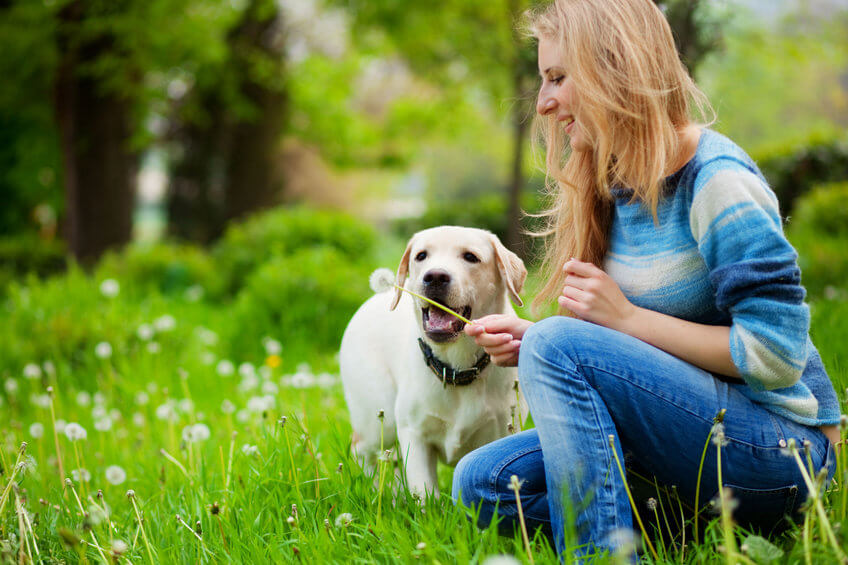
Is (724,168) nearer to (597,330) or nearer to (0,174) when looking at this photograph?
(597,330)

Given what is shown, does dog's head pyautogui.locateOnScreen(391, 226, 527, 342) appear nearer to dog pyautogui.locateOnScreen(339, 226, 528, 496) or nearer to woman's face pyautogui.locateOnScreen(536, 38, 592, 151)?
dog pyautogui.locateOnScreen(339, 226, 528, 496)

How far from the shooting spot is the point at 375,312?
3.12 metres

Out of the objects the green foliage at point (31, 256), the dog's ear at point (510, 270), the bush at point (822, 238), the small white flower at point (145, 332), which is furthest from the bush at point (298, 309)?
the green foliage at point (31, 256)

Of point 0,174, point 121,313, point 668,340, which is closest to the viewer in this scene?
point 668,340

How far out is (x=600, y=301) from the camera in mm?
2137

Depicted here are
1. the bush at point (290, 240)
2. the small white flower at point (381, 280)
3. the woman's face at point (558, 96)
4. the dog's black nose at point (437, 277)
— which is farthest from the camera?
the bush at point (290, 240)

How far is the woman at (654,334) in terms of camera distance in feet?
6.20

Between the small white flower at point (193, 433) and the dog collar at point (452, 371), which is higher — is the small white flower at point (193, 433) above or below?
below

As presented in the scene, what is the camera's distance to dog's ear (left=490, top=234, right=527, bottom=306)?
2.67 meters

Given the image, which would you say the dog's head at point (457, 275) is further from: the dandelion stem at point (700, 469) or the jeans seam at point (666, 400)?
the dandelion stem at point (700, 469)

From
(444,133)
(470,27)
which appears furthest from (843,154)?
(444,133)

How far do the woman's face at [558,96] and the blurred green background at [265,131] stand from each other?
77 cm

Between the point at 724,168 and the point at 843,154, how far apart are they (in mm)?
9710

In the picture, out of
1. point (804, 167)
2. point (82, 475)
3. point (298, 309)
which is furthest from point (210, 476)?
point (804, 167)
